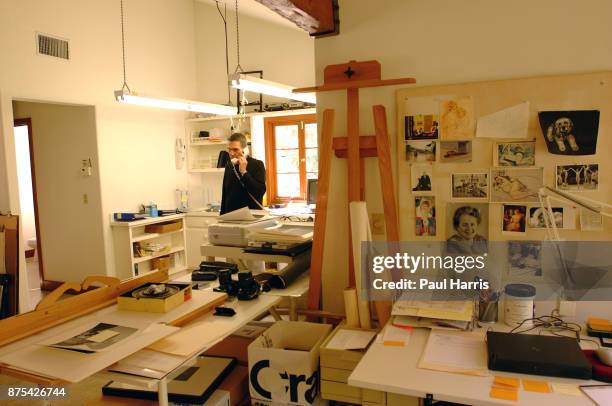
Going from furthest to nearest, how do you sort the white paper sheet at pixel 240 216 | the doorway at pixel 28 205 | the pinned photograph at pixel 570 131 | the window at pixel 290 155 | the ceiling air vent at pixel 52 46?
1. the window at pixel 290 155
2. the doorway at pixel 28 205
3. the ceiling air vent at pixel 52 46
4. the white paper sheet at pixel 240 216
5. the pinned photograph at pixel 570 131

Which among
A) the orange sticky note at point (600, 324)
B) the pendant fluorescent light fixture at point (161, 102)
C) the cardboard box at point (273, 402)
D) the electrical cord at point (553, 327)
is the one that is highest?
the pendant fluorescent light fixture at point (161, 102)

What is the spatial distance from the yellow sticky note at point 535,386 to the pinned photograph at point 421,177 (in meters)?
1.04

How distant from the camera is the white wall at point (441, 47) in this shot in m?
1.97

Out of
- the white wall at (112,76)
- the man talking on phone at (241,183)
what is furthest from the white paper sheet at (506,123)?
the white wall at (112,76)

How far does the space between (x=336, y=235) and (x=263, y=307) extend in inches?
24.4

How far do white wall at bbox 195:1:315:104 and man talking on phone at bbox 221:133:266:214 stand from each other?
1679 millimetres

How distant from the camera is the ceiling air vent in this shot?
168 inches

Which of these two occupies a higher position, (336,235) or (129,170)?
(129,170)

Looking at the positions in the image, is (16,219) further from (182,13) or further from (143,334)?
(182,13)

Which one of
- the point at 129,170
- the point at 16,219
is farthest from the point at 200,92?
the point at 16,219

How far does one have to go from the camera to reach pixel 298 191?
19.9 ft

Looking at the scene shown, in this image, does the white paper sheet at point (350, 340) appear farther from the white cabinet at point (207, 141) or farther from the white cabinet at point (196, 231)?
the white cabinet at point (207, 141)

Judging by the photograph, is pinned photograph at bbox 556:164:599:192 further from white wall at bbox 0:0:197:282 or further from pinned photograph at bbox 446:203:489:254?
white wall at bbox 0:0:197:282

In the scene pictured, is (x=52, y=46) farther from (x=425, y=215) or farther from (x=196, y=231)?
(x=425, y=215)
